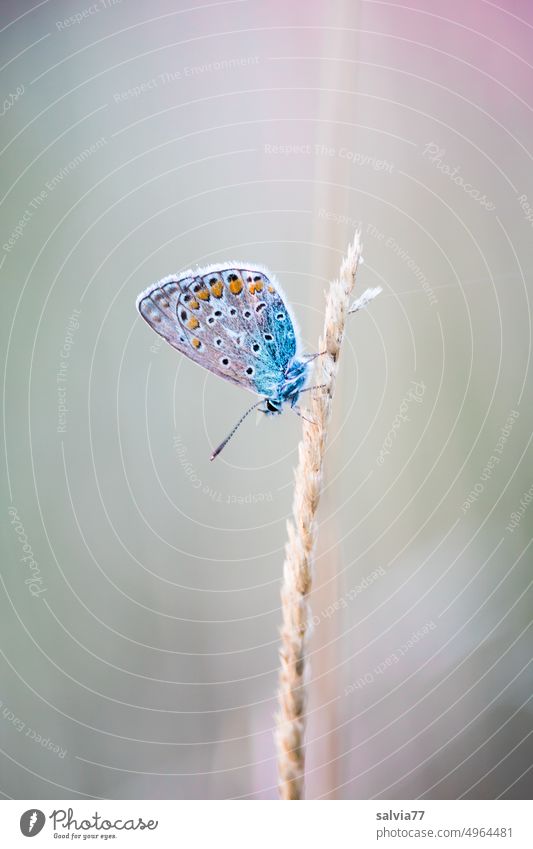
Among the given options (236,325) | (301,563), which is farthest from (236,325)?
(301,563)

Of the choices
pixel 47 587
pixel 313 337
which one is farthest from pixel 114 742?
pixel 313 337

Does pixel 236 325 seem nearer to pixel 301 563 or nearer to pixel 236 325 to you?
pixel 236 325

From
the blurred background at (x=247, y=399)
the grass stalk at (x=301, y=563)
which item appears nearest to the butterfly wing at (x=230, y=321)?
the blurred background at (x=247, y=399)

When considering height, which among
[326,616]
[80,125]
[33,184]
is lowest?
[326,616]

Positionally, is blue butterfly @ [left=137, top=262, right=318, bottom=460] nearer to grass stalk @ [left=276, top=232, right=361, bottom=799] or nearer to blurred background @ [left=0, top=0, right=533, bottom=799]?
blurred background @ [left=0, top=0, right=533, bottom=799]

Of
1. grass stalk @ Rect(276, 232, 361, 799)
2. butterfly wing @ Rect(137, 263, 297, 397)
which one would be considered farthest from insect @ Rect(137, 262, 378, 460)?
grass stalk @ Rect(276, 232, 361, 799)

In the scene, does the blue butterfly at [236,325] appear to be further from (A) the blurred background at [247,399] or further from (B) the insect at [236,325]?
(A) the blurred background at [247,399]

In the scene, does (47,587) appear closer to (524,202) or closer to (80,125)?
(80,125)
